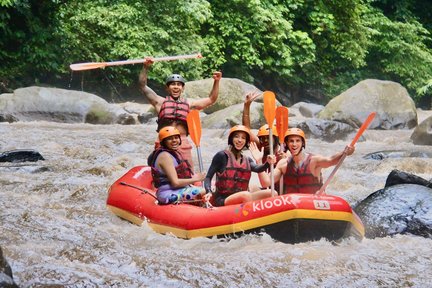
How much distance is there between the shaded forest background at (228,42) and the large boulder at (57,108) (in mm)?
1930

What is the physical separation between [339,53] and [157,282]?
16078 millimetres

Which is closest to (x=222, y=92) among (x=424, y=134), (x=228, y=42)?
(x=228, y=42)

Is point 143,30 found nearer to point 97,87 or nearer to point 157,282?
point 97,87

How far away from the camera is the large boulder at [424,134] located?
1059cm

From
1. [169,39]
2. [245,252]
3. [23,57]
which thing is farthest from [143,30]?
[245,252]

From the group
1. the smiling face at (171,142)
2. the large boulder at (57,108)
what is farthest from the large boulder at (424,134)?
the smiling face at (171,142)

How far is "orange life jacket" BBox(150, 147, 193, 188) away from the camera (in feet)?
17.2

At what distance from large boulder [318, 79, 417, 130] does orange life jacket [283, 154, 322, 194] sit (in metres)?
7.99

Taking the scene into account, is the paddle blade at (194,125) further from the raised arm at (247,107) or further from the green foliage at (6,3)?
the green foliage at (6,3)

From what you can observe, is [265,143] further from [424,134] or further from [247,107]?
[424,134]

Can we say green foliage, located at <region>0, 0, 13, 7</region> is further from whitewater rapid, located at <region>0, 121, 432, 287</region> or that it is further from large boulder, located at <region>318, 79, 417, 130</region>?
large boulder, located at <region>318, 79, 417, 130</region>

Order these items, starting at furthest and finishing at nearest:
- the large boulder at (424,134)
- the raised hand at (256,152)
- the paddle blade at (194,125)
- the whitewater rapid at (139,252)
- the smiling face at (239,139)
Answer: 1. the large boulder at (424,134)
2. the raised hand at (256,152)
3. the paddle blade at (194,125)
4. the smiling face at (239,139)
5. the whitewater rapid at (139,252)

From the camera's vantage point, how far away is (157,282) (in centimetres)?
363

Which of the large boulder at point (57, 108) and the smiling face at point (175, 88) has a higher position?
the smiling face at point (175, 88)
